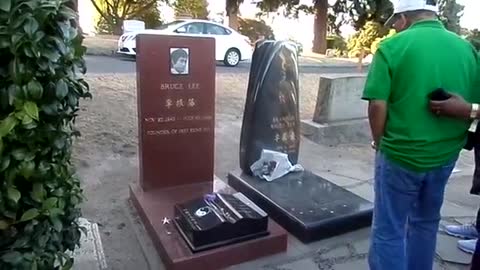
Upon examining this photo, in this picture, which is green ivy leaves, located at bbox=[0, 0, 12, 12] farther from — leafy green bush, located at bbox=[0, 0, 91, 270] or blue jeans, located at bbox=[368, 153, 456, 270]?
blue jeans, located at bbox=[368, 153, 456, 270]

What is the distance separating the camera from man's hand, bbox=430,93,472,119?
190 cm

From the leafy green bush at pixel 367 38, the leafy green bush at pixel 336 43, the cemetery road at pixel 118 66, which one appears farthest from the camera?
the leafy green bush at pixel 336 43

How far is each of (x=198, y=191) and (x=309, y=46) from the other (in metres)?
19.4

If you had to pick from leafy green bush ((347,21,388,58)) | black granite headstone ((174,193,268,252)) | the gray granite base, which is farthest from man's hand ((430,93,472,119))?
leafy green bush ((347,21,388,58))

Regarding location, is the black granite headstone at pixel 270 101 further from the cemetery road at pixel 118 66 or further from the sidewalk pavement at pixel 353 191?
the cemetery road at pixel 118 66

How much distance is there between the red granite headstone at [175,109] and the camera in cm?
354

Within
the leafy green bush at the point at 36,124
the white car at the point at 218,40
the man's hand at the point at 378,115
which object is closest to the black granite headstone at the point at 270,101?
the man's hand at the point at 378,115

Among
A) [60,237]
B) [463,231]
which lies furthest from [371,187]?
[60,237]

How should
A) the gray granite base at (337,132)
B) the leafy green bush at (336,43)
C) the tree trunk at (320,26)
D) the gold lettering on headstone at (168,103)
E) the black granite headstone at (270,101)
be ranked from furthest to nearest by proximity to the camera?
the leafy green bush at (336,43)
the tree trunk at (320,26)
the gray granite base at (337,132)
the black granite headstone at (270,101)
the gold lettering on headstone at (168,103)

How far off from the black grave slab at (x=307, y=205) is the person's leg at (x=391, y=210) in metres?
0.91

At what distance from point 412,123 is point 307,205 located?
4.91 ft

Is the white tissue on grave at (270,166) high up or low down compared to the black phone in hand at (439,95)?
down

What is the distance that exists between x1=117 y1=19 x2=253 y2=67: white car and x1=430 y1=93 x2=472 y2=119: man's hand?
38.4 ft

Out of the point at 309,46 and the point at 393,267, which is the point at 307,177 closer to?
the point at 393,267
